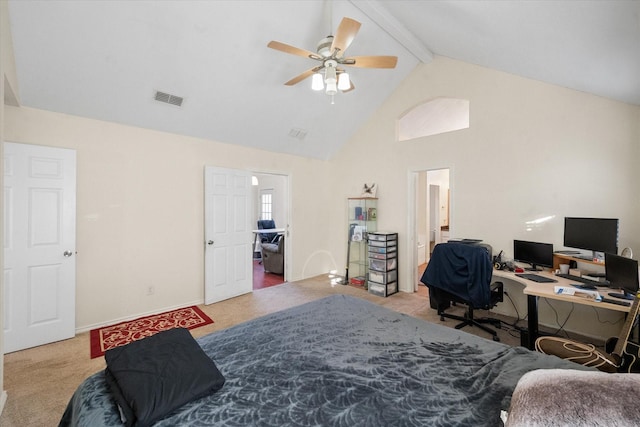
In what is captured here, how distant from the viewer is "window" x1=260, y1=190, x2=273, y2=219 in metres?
9.16

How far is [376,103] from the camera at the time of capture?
504 cm

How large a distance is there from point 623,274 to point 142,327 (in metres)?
4.76

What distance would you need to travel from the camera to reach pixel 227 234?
4449 mm

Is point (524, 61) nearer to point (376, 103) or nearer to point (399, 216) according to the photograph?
point (376, 103)

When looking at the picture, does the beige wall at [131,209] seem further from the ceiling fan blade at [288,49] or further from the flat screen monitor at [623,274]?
the flat screen monitor at [623,274]

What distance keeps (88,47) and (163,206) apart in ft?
6.18

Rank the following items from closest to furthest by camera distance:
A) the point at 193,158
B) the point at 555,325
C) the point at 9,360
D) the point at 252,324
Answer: the point at 252,324, the point at 9,360, the point at 555,325, the point at 193,158

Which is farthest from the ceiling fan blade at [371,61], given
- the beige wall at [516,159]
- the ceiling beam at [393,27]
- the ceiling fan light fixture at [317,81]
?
the beige wall at [516,159]

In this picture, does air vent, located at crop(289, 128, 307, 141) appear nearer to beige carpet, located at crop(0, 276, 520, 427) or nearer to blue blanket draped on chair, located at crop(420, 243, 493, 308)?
beige carpet, located at crop(0, 276, 520, 427)

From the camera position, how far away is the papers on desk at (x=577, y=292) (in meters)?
2.34

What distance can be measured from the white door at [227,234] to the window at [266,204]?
14.5 ft

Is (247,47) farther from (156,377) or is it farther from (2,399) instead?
(2,399)

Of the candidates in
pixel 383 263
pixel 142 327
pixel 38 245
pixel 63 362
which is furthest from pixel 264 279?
pixel 38 245

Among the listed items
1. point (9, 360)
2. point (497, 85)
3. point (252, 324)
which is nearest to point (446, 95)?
point (497, 85)
